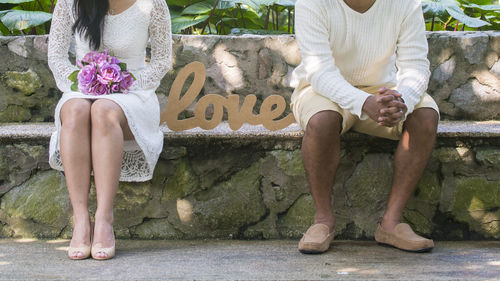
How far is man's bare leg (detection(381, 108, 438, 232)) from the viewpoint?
2.19 m

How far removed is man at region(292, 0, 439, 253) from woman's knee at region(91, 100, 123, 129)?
0.71m

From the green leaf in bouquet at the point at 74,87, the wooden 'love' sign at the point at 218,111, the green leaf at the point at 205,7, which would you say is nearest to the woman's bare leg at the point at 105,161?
the green leaf in bouquet at the point at 74,87

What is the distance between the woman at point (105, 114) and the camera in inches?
83.2

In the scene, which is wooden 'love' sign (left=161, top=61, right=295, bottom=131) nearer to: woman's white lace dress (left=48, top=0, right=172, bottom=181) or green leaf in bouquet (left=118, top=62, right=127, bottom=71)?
woman's white lace dress (left=48, top=0, right=172, bottom=181)

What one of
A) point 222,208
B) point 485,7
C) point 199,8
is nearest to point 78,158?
point 222,208

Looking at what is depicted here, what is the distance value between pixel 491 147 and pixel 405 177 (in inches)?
18.4

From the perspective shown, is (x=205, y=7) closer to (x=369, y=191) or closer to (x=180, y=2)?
(x=180, y=2)

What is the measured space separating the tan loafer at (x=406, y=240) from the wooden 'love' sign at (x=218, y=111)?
0.63 m

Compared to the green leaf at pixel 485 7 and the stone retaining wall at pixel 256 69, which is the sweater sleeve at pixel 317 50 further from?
the green leaf at pixel 485 7

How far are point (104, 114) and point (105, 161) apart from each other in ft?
0.56

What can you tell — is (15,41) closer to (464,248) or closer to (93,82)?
(93,82)

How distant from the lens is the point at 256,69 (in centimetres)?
307

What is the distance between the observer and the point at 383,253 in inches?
87.1

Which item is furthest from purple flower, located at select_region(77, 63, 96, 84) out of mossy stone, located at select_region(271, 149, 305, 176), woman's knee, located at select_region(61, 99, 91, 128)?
mossy stone, located at select_region(271, 149, 305, 176)
